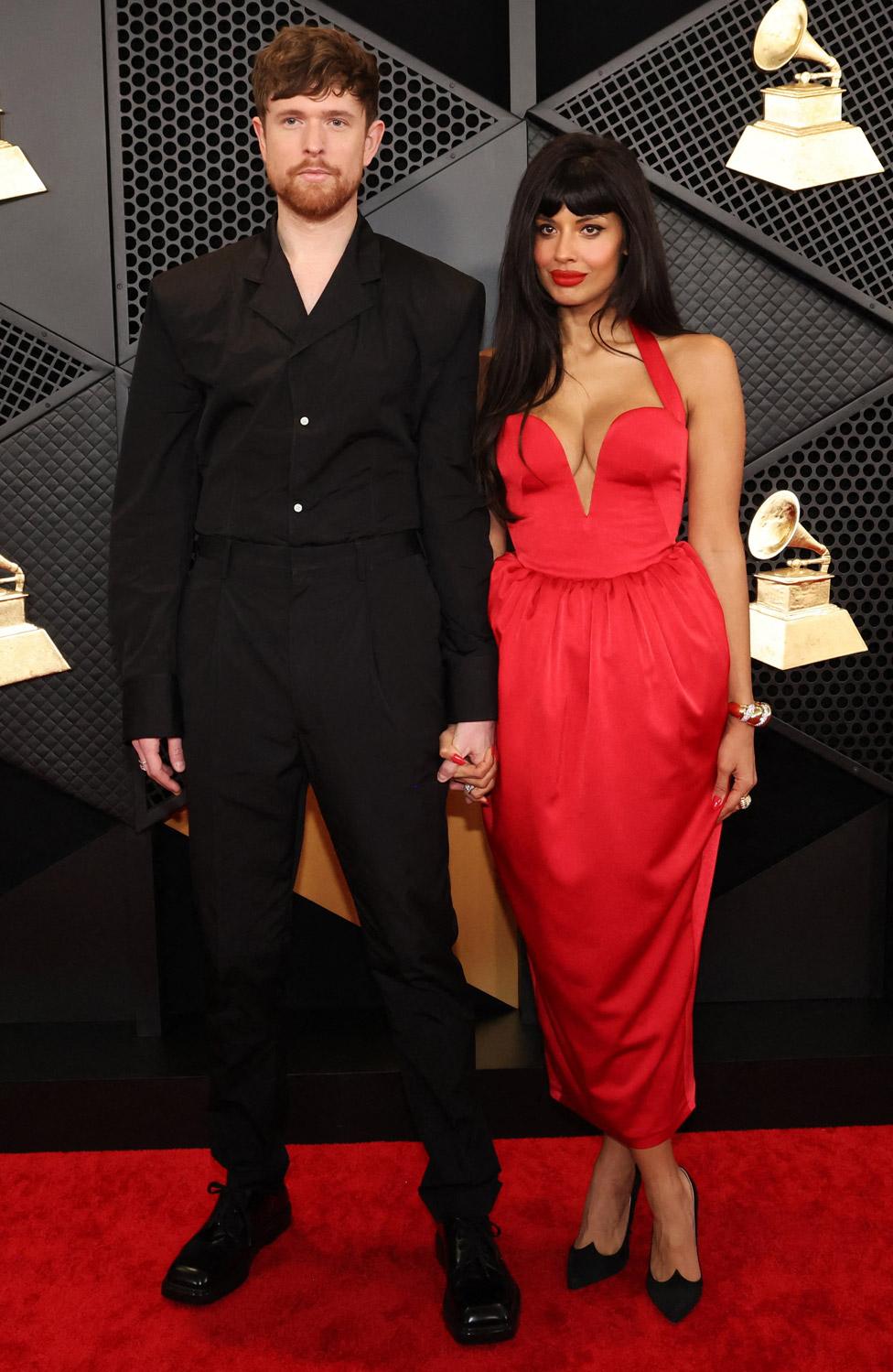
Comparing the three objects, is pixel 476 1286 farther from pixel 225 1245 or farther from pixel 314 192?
pixel 314 192

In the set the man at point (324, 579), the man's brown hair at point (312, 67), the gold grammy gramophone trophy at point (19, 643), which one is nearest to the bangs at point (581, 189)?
the man at point (324, 579)

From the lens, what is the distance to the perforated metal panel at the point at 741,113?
2611 mm

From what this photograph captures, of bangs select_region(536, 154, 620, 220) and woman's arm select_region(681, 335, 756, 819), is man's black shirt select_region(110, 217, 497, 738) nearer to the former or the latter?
bangs select_region(536, 154, 620, 220)

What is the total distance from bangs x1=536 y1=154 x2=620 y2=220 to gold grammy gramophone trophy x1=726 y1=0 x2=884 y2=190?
0.58 m

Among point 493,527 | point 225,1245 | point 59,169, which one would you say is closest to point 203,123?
point 59,169

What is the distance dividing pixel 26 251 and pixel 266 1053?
159 cm

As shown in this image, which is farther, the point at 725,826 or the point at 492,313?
the point at 725,826

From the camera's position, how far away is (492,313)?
2.68 m

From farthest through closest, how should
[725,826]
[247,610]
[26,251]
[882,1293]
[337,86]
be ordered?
[725,826]
[26,251]
[882,1293]
[247,610]
[337,86]

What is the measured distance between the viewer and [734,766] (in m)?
2.25

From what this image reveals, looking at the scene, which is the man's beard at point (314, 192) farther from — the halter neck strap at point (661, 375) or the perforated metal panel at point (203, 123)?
the perforated metal panel at point (203, 123)

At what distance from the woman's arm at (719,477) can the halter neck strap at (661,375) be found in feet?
0.09

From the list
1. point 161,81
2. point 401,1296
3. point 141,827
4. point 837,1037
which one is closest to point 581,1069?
point 401,1296

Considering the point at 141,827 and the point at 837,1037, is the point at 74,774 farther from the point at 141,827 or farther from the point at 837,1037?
the point at 837,1037
